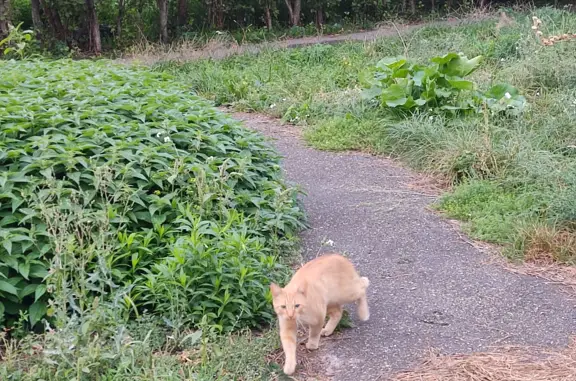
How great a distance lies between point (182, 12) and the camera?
1673 centimetres

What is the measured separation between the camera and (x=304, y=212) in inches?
238

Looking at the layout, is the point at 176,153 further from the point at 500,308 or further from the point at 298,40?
the point at 298,40

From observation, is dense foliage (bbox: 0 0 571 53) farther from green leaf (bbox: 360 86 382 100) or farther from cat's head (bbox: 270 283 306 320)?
cat's head (bbox: 270 283 306 320)

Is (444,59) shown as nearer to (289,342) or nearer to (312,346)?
(312,346)

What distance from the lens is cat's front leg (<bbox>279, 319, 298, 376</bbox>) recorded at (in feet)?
12.7

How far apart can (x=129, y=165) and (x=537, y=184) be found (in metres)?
3.37

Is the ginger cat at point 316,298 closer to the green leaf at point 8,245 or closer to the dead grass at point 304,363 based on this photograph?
the dead grass at point 304,363

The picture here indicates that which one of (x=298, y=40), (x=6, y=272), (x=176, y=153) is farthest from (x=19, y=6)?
(x=6, y=272)

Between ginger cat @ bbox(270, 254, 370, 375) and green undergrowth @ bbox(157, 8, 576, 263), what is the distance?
163 centimetres

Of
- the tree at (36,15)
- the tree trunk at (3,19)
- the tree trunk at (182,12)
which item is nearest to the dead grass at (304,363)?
the tree trunk at (3,19)

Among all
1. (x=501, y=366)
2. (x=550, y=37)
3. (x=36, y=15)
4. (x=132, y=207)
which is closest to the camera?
(x=501, y=366)

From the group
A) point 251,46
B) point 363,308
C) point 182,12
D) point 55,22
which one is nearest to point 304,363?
point 363,308

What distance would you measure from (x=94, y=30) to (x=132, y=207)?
36.7ft

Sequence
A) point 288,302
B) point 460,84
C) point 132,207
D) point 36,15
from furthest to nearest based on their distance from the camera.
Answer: point 36,15 < point 460,84 < point 132,207 < point 288,302
